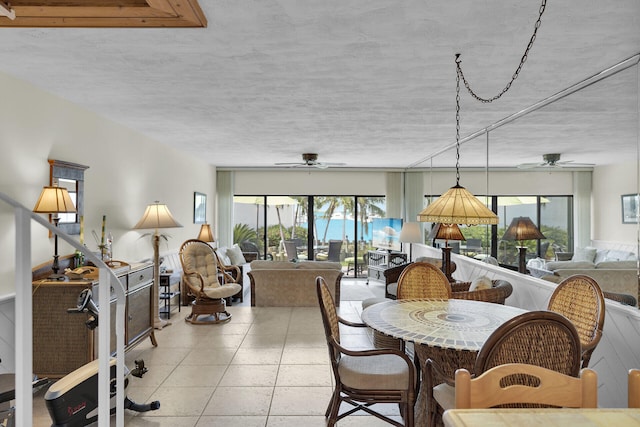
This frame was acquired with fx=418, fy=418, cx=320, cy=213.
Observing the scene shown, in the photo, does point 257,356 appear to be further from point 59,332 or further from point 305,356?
point 59,332

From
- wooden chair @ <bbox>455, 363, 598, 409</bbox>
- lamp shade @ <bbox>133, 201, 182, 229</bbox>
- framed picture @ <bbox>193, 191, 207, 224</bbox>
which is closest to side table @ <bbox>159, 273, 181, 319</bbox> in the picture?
lamp shade @ <bbox>133, 201, 182, 229</bbox>

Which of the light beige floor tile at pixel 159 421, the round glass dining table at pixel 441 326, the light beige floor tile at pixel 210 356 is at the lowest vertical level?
the light beige floor tile at pixel 159 421

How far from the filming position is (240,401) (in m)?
3.18

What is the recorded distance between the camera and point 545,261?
4.11 meters

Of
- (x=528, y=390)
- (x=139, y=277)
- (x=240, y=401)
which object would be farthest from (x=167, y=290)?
(x=528, y=390)

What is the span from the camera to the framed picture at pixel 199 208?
7926mm

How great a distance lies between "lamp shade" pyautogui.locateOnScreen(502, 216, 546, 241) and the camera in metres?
4.38

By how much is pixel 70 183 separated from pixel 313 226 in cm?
613

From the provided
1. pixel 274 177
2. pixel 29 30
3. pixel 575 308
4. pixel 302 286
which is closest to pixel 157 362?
pixel 302 286

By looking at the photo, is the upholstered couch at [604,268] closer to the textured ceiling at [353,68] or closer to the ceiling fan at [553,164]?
the textured ceiling at [353,68]

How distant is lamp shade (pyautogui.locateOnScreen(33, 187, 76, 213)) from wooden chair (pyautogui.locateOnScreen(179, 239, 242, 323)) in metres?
2.45

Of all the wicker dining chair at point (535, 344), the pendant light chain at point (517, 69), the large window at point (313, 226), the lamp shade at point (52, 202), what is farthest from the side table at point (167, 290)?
the wicker dining chair at point (535, 344)

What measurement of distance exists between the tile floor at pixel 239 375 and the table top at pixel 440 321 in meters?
0.75

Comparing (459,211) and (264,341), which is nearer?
(459,211)
